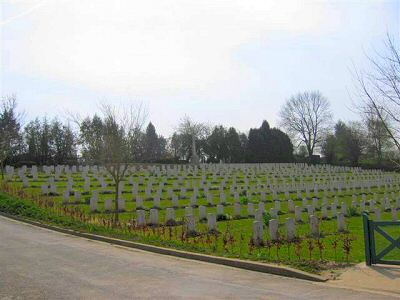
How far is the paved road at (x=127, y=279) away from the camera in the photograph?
7938 millimetres

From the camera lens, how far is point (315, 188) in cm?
3444

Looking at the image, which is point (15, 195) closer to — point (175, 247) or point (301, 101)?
point (175, 247)

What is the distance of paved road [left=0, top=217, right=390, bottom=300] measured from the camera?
26.0ft

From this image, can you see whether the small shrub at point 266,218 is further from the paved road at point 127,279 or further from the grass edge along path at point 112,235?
the paved road at point 127,279

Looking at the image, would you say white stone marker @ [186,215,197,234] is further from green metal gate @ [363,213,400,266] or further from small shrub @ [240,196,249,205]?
small shrub @ [240,196,249,205]

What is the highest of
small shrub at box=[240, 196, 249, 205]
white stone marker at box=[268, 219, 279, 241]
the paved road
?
small shrub at box=[240, 196, 249, 205]

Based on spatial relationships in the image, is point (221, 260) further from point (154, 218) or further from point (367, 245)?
point (154, 218)

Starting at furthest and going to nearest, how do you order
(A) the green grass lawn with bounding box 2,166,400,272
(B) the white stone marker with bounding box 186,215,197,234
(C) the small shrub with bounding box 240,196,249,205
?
(C) the small shrub with bounding box 240,196,249,205 → (B) the white stone marker with bounding box 186,215,197,234 → (A) the green grass lawn with bounding box 2,166,400,272

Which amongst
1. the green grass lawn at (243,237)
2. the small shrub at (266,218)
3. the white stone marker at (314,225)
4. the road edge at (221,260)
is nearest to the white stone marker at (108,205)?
the green grass lawn at (243,237)

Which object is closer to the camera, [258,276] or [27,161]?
[258,276]

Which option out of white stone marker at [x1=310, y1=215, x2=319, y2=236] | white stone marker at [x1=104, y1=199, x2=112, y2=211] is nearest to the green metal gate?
white stone marker at [x1=310, y1=215, x2=319, y2=236]

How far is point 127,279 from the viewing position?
916 cm

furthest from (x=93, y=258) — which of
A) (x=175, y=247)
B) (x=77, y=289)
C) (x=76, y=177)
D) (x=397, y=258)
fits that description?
(x=76, y=177)

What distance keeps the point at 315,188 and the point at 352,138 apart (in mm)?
48020
